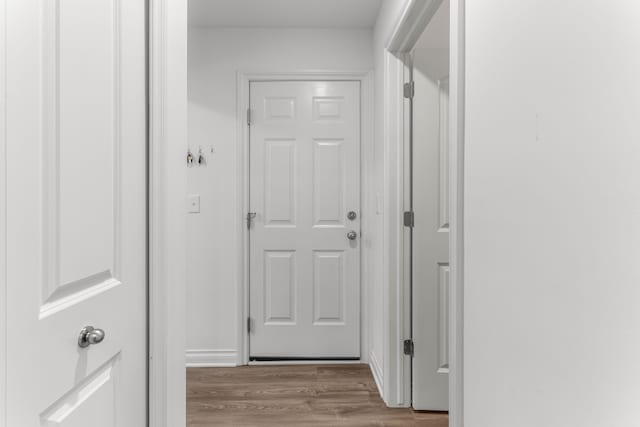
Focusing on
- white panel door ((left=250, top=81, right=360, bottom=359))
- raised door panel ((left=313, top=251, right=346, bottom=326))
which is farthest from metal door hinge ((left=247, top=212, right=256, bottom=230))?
raised door panel ((left=313, top=251, right=346, bottom=326))

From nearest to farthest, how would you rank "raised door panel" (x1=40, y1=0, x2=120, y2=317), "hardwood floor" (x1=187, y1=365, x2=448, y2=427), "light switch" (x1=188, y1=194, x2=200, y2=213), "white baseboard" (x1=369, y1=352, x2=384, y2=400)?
"raised door panel" (x1=40, y1=0, x2=120, y2=317), "hardwood floor" (x1=187, y1=365, x2=448, y2=427), "white baseboard" (x1=369, y1=352, x2=384, y2=400), "light switch" (x1=188, y1=194, x2=200, y2=213)

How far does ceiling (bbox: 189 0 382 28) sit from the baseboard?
7.51 ft

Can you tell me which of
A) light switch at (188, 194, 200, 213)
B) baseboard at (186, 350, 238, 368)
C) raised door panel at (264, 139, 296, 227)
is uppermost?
raised door panel at (264, 139, 296, 227)

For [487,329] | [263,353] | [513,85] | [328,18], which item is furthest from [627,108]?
[263,353]

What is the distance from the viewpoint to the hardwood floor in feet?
7.88

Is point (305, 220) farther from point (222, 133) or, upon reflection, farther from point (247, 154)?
point (222, 133)

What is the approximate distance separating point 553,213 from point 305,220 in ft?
8.00

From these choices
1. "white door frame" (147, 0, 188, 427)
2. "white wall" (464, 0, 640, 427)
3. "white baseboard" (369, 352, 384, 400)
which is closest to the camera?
"white wall" (464, 0, 640, 427)

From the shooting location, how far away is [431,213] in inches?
97.3

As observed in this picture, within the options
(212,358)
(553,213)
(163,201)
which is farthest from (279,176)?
(553,213)

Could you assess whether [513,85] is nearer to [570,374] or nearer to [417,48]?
[570,374]

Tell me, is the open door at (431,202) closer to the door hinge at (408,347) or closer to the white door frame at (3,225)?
the door hinge at (408,347)

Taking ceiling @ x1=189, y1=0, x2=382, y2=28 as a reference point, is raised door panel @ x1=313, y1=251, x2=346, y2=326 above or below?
below

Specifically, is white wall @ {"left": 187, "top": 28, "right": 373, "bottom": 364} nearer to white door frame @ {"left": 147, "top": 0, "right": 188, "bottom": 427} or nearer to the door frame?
the door frame
